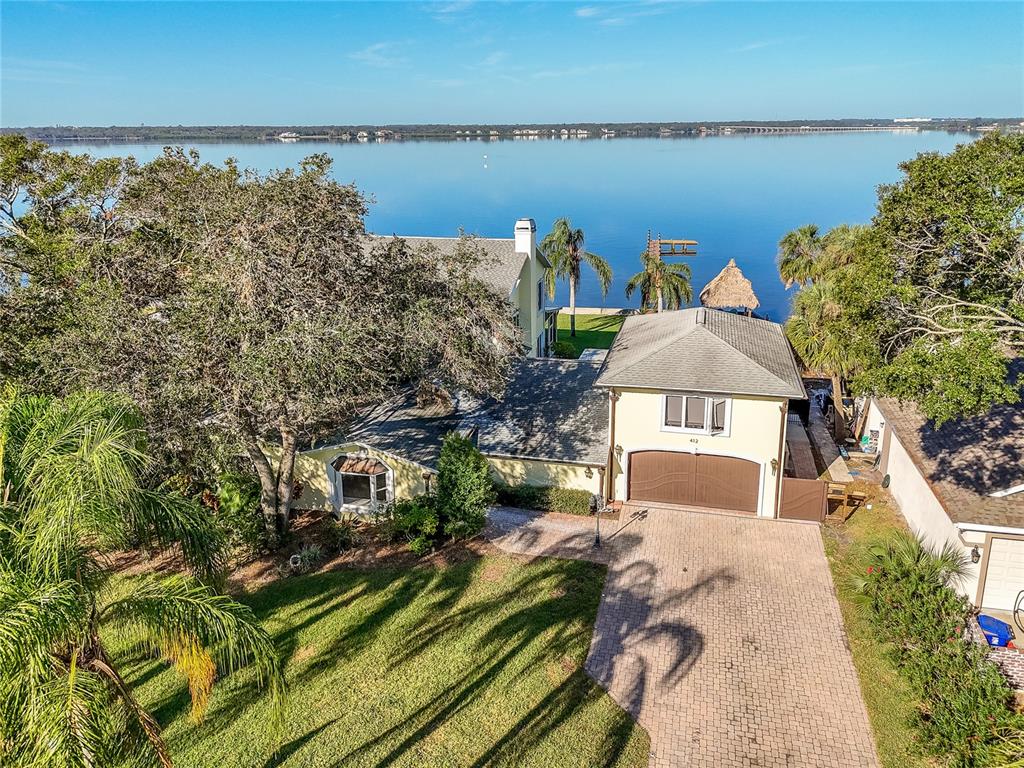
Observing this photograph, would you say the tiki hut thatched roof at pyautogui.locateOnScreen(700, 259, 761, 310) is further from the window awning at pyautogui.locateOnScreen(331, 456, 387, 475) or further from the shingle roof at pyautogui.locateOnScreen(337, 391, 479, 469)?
the window awning at pyautogui.locateOnScreen(331, 456, 387, 475)

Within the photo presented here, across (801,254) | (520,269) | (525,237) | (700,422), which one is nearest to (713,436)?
(700,422)

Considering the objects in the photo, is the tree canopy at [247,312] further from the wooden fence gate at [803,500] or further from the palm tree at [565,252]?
the palm tree at [565,252]

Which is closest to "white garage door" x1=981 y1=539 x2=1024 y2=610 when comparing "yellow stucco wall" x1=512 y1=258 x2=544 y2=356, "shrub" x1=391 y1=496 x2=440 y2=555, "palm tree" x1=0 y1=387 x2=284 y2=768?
"shrub" x1=391 y1=496 x2=440 y2=555

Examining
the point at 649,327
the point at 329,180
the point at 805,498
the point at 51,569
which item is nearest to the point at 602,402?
the point at 649,327

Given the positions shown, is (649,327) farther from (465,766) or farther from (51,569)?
(51,569)

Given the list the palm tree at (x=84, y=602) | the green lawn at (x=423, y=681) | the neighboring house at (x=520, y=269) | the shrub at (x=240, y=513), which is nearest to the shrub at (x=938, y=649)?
the green lawn at (x=423, y=681)

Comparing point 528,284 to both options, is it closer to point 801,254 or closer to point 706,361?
point 706,361
